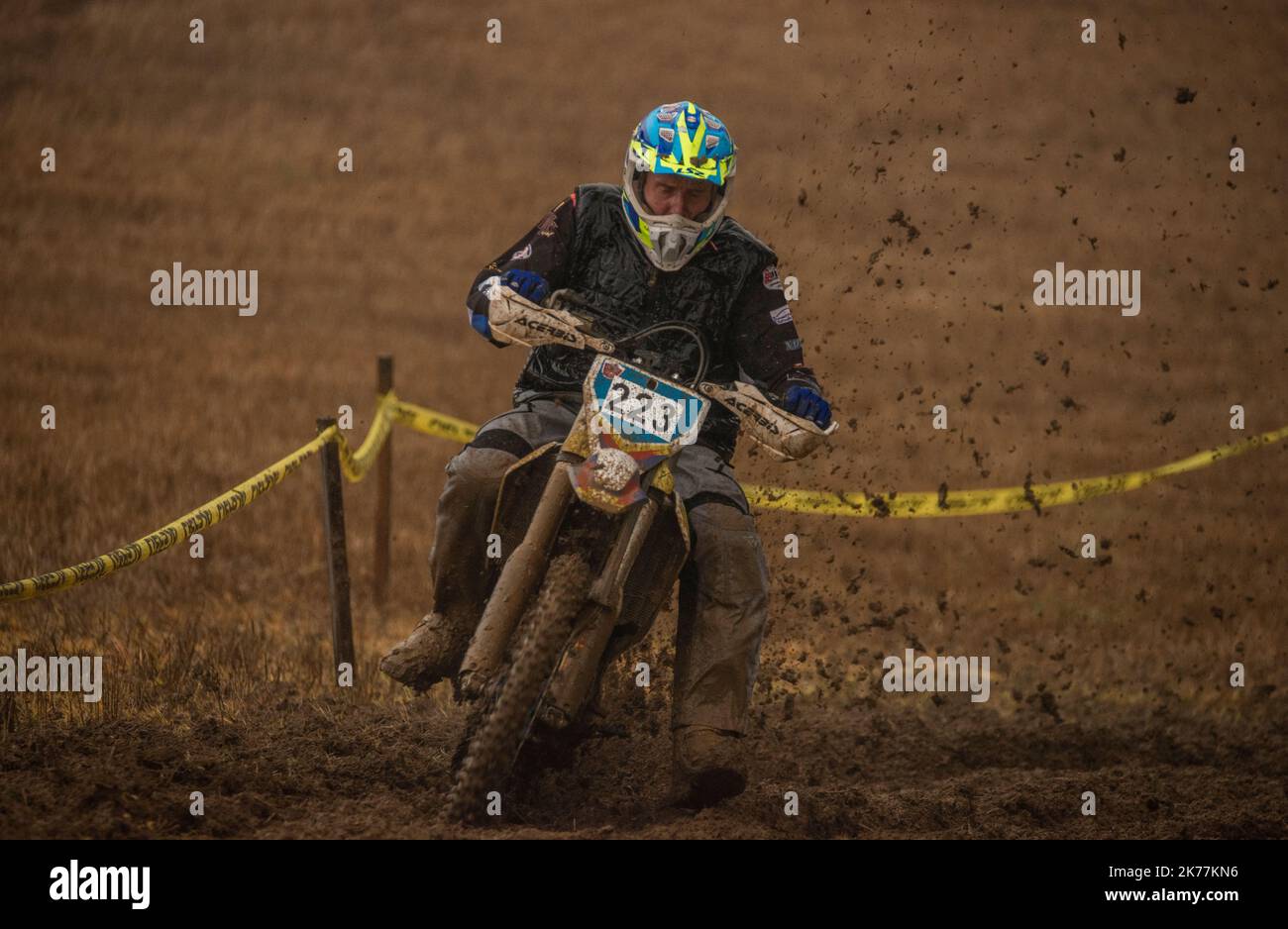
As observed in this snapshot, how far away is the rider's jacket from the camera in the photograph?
609 centimetres

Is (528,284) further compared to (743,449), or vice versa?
(743,449)

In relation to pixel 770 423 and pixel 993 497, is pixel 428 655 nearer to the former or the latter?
pixel 770 423

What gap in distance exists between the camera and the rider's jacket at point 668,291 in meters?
6.09

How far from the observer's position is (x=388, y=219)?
67.1ft

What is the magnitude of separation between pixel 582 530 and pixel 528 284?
90cm

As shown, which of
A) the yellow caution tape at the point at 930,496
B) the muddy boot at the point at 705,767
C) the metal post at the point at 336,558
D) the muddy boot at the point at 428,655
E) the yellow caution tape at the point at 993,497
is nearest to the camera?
the muddy boot at the point at 705,767

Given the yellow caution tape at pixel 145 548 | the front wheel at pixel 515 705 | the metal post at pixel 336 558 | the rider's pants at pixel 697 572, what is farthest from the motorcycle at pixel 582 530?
→ the metal post at pixel 336 558

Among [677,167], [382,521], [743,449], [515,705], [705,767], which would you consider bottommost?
[705,767]

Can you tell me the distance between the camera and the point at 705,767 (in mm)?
5664

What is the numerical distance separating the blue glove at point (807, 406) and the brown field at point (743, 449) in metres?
1.46

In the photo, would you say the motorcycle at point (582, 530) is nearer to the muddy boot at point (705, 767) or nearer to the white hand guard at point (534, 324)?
the white hand guard at point (534, 324)

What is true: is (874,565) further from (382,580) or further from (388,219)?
(388,219)

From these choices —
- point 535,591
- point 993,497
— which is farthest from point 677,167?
point 993,497

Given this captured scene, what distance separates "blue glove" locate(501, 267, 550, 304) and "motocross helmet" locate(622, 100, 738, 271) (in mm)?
494
